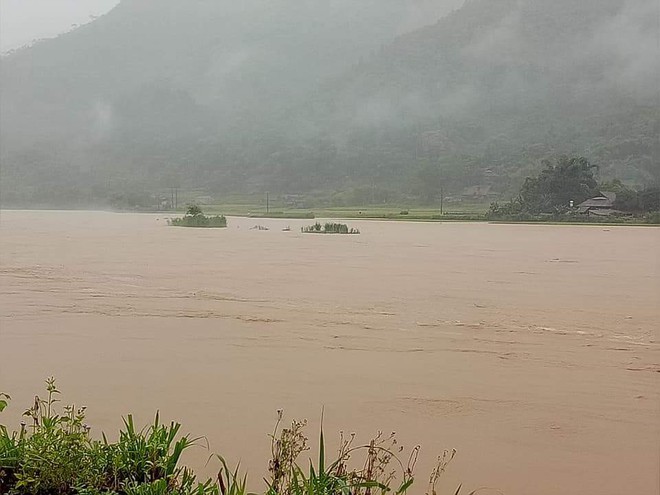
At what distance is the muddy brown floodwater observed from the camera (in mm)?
1739

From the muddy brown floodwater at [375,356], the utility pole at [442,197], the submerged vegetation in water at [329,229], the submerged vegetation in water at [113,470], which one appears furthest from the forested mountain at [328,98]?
the submerged vegetation in water at [113,470]

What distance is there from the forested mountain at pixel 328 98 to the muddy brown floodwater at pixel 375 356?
584 cm

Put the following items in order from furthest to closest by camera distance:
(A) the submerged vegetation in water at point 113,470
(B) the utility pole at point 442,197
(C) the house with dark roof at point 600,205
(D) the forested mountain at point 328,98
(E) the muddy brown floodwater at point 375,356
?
(B) the utility pole at point 442,197, (D) the forested mountain at point 328,98, (C) the house with dark roof at point 600,205, (E) the muddy brown floodwater at point 375,356, (A) the submerged vegetation in water at point 113,470

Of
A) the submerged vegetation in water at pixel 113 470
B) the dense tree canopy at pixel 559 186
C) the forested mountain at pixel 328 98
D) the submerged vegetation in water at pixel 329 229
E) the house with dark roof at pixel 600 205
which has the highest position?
the forested mountain at pixel 328 98

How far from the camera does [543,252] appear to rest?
8.04 meters

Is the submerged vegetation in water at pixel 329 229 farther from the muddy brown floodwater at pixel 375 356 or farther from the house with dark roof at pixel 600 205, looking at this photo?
the muddy brown floodwater at pixel 375 356

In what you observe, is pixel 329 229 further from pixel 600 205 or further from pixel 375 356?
pixel 375 356

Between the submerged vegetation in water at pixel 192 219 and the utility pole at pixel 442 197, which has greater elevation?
the utility pole at pixel 442 197

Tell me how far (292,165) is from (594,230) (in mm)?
5758

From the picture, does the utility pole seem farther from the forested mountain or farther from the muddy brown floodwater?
the muddy brown floodwater

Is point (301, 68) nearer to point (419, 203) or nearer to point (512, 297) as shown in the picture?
point (419, 203)

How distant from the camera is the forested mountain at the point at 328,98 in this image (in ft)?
39.7

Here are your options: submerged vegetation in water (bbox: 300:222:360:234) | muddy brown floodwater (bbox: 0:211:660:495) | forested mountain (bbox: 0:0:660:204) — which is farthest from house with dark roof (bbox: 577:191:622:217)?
muddy brown floodwater (bbox: 0:211:660:495)

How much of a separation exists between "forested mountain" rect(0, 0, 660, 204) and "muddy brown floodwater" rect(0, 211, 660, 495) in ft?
19.2
